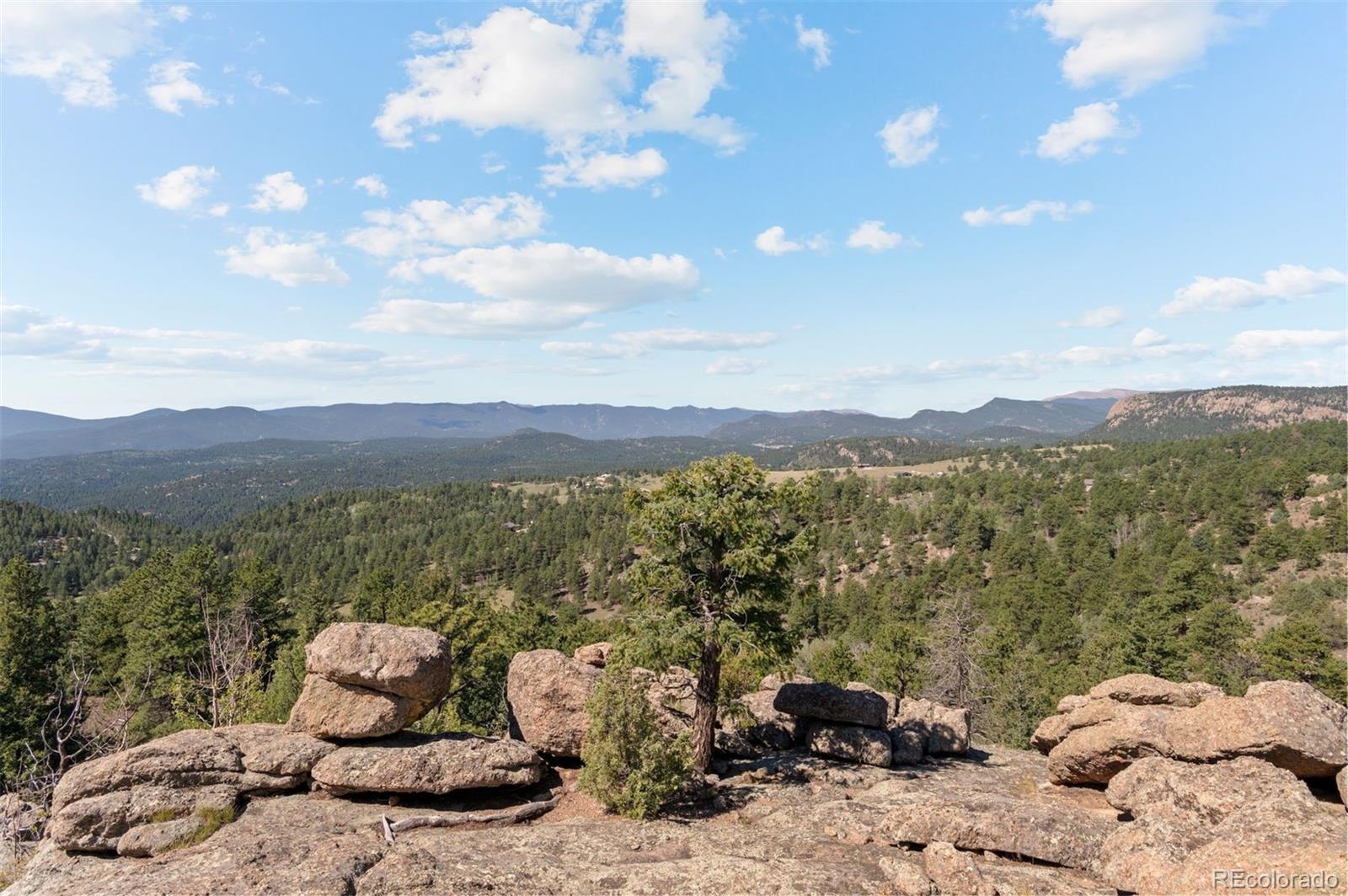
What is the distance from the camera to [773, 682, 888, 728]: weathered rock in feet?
80.1

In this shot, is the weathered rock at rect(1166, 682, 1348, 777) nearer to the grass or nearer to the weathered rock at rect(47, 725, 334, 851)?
the weathered rock at rect(47, 725, 334, 851)

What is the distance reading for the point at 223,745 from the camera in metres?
18.8

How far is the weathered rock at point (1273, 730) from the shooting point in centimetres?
1648

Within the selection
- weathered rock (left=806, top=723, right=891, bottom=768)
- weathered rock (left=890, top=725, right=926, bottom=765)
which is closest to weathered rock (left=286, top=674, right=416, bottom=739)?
weathered rock (left=806, top=723, right=891, bottom=768)

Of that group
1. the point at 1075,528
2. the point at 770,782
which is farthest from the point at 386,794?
the point at 1075,528

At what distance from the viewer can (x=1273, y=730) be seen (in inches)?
653

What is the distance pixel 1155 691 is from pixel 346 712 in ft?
92.8

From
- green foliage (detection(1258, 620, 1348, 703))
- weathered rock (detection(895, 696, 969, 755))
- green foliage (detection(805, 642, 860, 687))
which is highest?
weathered rock (detection(895, 696, 969, 755))

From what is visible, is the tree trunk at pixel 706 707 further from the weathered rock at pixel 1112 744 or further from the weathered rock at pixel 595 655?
the weathered rock at pixel 1112 744

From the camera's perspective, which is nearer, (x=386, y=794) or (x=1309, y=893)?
(x=1309, y=893)

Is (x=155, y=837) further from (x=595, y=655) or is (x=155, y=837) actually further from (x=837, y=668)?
(x=837, y=668)

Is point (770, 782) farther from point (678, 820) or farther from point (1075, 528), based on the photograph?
point (1075, 528)

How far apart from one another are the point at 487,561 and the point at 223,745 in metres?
154

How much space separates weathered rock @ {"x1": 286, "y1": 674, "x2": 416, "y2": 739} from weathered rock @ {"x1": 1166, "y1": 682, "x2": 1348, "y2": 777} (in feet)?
80.8
